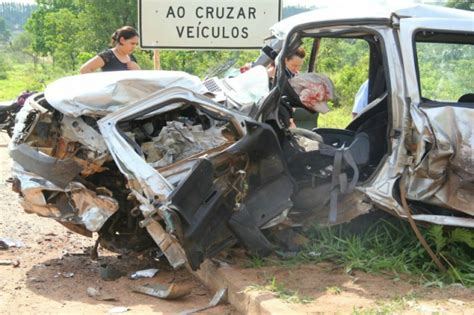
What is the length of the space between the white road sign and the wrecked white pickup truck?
3251 millimetres

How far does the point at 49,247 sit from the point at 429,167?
341 cm

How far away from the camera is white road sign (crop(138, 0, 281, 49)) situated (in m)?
8.91

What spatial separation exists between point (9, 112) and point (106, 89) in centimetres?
170

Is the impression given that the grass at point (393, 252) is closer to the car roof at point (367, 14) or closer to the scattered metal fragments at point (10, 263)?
the car roof at point (367, 14)

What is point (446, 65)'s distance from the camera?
19.4ft

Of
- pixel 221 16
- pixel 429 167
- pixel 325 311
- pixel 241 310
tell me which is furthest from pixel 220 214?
pixel 221 16

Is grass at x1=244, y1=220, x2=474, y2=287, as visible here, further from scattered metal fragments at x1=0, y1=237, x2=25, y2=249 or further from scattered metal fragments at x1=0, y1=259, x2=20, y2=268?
scattered metal fragments at x1=0, y1=237, x2=25, y2=249

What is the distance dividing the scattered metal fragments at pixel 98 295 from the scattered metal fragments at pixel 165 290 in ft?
0.73

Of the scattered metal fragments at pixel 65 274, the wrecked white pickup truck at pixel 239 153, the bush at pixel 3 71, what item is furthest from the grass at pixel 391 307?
the bush at pixel 3 71

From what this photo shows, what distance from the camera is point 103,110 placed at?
17.6ft

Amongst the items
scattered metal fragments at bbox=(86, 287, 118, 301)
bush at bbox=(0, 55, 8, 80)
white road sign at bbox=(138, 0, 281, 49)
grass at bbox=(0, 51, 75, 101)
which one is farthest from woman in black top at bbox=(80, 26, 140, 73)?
bush at bbox=(0, 55, 8, 80)

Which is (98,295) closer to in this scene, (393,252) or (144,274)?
(144,274)

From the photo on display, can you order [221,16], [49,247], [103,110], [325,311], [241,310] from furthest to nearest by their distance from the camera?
[221,16]
[49,247]
[103,110]
[241,310]
[325,311]

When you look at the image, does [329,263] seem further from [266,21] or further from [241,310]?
[266,21]
